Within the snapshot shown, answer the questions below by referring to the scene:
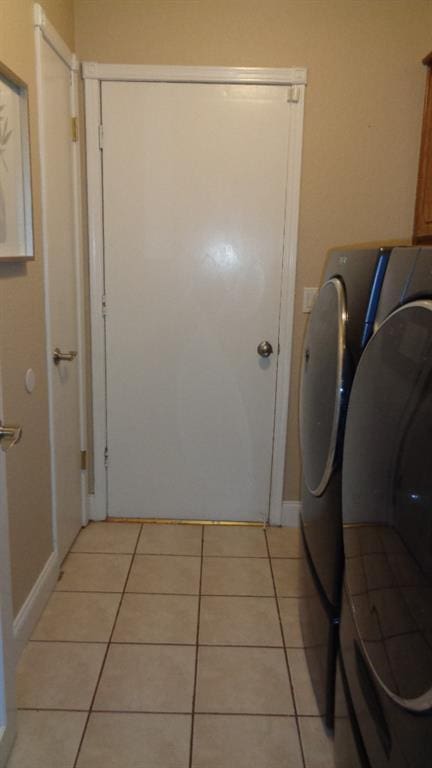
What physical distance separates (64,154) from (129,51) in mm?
538

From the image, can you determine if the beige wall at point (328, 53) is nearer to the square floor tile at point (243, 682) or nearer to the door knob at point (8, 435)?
the door knob at point (8, 435)

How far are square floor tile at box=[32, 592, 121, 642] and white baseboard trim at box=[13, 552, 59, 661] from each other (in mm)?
35

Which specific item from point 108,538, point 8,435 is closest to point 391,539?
point 8,435

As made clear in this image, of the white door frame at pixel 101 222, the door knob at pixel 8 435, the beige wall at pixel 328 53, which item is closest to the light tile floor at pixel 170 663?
the white door frame at pixel 101 222

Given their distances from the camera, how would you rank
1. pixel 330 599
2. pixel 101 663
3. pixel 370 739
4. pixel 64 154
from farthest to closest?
1. pixel 64 154
2. pixel 101 663
3. pixel 330 599
4. pixel 370 739

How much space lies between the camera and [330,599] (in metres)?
1.46

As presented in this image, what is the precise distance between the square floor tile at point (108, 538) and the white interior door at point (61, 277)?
6cm

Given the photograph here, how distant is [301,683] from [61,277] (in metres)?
1.70

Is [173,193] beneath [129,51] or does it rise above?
beneath

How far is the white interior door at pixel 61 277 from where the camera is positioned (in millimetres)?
2051

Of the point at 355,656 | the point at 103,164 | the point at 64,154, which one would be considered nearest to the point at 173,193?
the point at 103,164

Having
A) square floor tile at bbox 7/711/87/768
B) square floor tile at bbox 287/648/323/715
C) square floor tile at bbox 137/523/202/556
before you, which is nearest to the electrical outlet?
square floor tile at bbox 137/523/202/556

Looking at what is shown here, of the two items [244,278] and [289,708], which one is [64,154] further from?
[289,708]

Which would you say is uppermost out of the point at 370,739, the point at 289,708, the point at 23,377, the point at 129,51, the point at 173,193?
the point at 129,51
